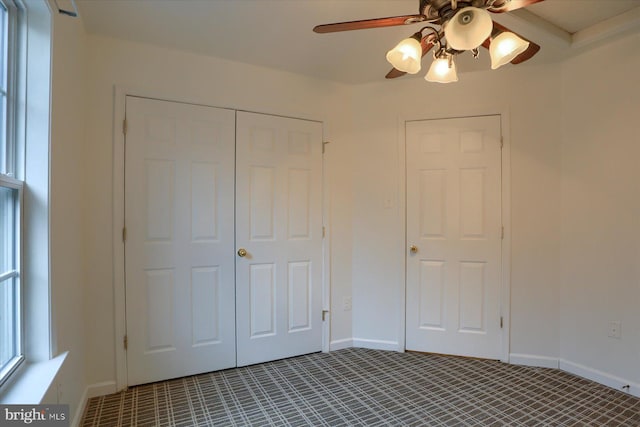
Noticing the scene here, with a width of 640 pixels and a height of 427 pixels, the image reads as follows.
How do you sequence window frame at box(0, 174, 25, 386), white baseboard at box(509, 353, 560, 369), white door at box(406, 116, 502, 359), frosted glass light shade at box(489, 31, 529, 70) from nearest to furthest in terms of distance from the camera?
1. frosted glass light shade at box(489, 31, 529, 70)
2. window frame at box(0, 174, 25, 386)
3. white baseboard at box(509, 353, 560, 369)
4. white door at box(406, 116, 502, 359)

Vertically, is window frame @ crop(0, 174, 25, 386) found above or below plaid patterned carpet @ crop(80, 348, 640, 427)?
above

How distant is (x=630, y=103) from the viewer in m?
2.31

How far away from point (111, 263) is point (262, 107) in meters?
1.58

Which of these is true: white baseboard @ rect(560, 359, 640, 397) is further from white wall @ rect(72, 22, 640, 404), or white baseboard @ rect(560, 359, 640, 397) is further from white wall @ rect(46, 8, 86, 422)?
white wall @ rect(46, 8, 86, 422)

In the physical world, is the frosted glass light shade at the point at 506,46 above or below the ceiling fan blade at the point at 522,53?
below

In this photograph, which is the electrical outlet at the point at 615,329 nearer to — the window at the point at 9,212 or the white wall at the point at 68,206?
the white wall at the point at 68,206

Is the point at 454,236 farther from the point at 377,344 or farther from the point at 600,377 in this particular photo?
the point at 600,377

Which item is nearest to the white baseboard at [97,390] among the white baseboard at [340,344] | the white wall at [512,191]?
the white baseboard at [340,344]

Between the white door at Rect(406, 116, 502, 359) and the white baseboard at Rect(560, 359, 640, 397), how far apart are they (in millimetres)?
469

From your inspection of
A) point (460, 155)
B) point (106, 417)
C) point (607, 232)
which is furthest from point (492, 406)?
point (106, 417)

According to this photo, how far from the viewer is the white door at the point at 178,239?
2391mm

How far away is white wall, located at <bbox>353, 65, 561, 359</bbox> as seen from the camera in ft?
8.93

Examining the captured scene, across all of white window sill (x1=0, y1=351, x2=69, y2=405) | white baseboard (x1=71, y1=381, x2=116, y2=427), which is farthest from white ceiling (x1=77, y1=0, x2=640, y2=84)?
white baseboard (x1=71, y1=381, x2=116, y2=427)

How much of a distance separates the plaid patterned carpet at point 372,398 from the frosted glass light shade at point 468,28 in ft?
6.49
